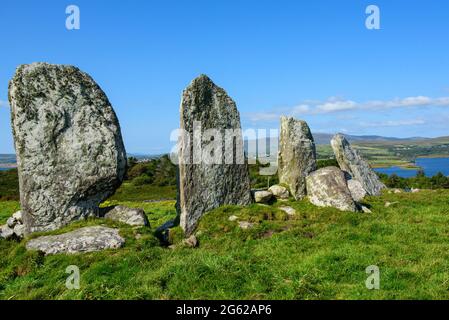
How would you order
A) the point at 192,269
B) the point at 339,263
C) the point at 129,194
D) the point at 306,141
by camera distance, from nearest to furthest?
the point at 192,269 < the point at 339,263 < the point at 306,141 < the point at 129,194

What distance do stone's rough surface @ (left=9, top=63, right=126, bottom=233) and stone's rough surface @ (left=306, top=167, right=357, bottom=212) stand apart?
916cm

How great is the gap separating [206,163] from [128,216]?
3744 millimetres

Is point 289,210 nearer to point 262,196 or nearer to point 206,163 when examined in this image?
point 262,196

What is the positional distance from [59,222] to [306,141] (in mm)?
13399

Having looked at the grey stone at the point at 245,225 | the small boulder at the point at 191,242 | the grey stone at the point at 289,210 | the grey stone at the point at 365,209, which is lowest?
the small boulder at the point at 191,242

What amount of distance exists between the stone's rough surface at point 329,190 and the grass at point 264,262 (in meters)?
1.14

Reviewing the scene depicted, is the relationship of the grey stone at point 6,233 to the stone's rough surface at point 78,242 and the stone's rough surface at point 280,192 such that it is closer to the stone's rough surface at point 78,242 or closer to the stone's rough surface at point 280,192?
the stone's rough surface at point 78,242

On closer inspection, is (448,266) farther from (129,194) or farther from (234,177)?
(129,194)

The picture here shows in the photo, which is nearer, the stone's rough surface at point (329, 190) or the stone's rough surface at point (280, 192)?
the stone's rough surface at point (329, 190)

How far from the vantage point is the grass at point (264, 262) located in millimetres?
9633

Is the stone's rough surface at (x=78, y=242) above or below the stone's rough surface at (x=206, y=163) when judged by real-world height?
below

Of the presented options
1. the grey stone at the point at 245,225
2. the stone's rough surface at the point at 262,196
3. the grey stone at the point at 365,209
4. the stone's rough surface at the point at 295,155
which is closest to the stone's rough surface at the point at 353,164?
the stone's rough surface at the point at 295,155
